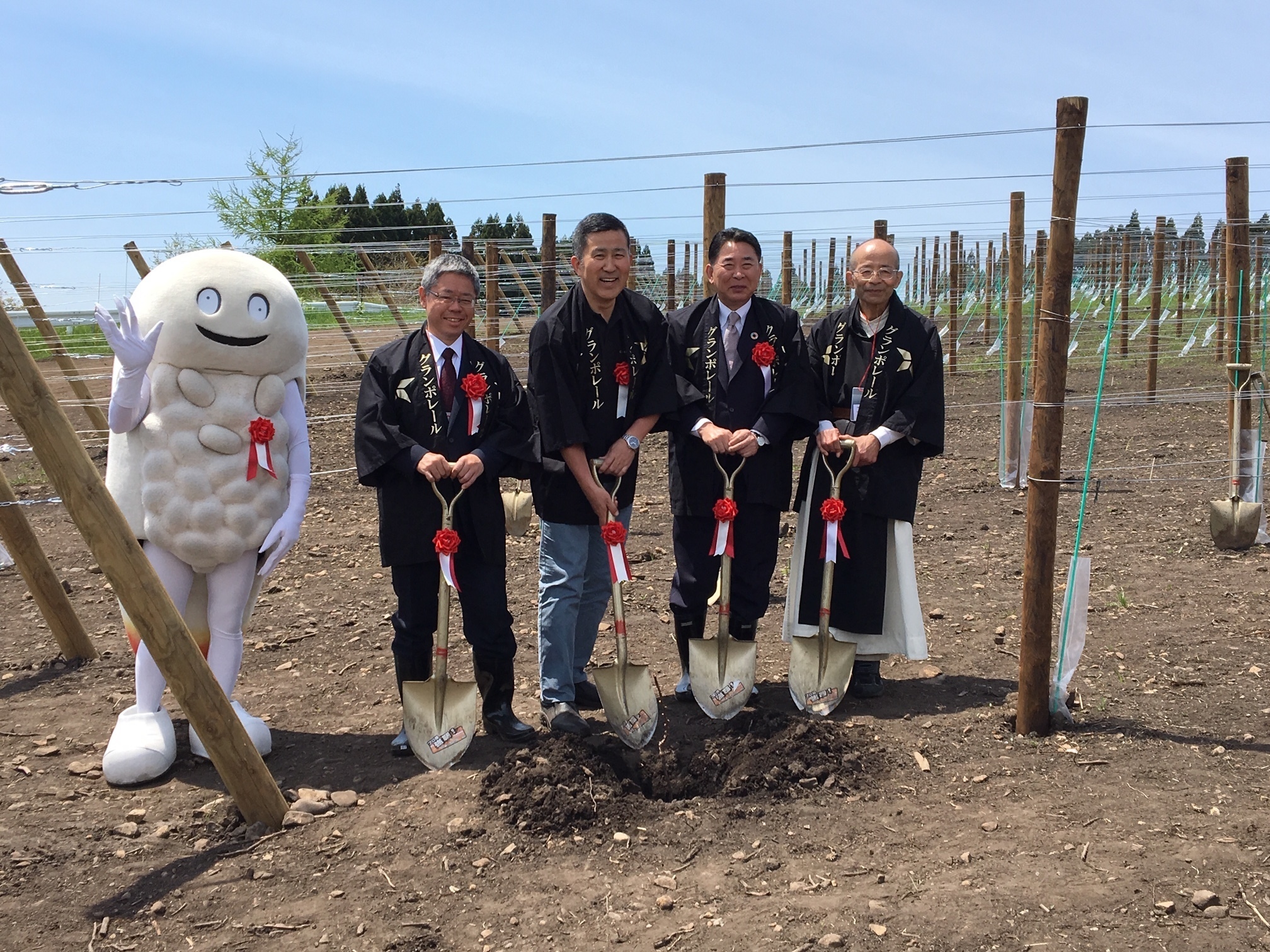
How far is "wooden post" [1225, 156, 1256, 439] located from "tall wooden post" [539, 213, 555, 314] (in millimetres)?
4922

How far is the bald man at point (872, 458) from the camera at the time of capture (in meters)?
4.33

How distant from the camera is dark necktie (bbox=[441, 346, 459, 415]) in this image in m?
3.91

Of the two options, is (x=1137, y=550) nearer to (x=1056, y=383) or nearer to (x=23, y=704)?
(x=1056, y=383)

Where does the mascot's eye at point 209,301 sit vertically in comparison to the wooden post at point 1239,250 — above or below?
below

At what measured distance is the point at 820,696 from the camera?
420cm

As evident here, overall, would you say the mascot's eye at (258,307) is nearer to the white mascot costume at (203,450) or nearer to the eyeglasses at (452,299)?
Answer: the white mascot costume at (203,450)

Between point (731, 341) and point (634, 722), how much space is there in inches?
59.3

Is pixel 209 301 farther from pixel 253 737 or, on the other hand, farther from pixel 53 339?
pixel 53 339

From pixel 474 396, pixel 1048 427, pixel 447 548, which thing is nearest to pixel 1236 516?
pixel 1048 427

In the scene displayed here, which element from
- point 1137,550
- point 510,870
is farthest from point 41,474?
point 1137,550

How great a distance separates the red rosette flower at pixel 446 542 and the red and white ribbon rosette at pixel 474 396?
38 centimetres

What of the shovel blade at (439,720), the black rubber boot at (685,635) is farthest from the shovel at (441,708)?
the black rubber boot at (685,635)

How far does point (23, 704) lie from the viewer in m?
4.71

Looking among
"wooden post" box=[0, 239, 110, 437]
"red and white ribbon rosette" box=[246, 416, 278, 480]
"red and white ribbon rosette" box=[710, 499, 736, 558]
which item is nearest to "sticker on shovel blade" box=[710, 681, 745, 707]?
"red and white ribbon rosette" box=[710, 499, 736, 558]
